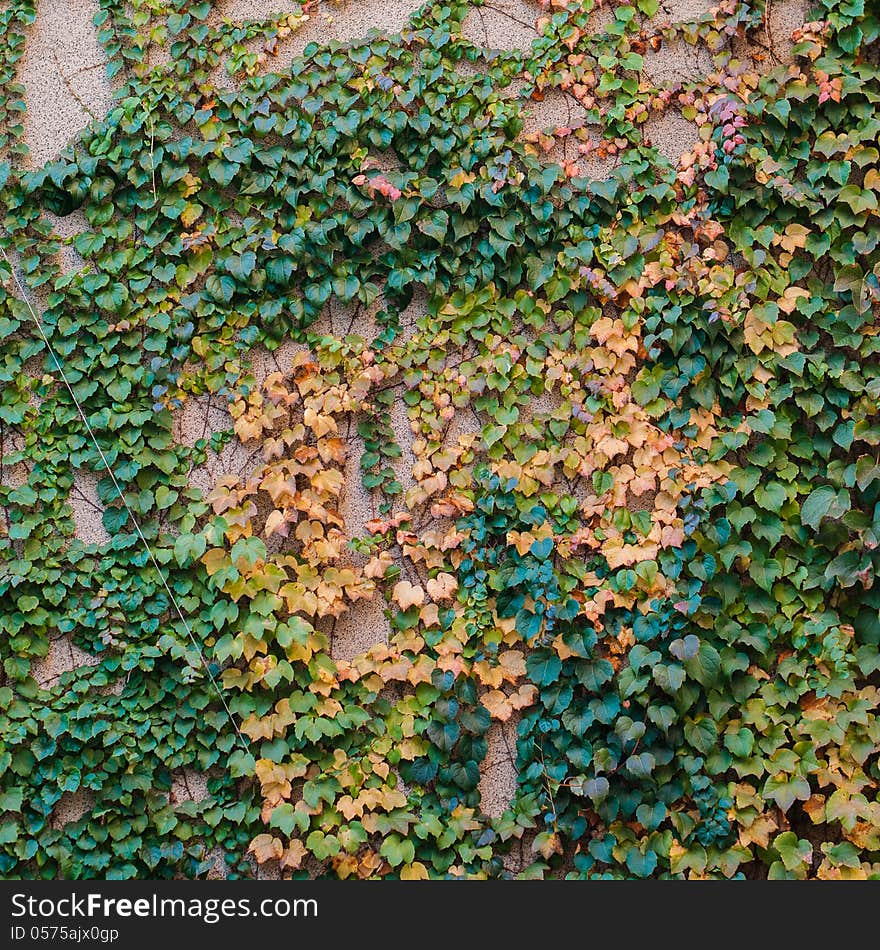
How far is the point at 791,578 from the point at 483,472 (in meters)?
1.12

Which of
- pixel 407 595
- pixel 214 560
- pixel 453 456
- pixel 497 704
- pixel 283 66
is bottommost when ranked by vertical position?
pixel 497 704

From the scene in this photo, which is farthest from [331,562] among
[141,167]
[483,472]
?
[141,167]

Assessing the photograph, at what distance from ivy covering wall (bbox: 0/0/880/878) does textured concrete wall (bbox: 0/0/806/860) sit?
0.16ft

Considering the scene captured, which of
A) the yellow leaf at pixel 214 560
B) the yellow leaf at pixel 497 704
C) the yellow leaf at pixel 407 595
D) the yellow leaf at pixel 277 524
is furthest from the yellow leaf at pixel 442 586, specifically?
the yellow leaf at pixel 214 560

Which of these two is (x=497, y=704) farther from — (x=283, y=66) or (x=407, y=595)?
(x=283, y=66)

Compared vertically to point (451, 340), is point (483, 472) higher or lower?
lower

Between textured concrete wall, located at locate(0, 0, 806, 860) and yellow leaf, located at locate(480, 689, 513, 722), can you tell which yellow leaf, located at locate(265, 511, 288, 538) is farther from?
yellow leaf, located at locate(480, 689, 513, 722)

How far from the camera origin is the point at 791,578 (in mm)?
3375

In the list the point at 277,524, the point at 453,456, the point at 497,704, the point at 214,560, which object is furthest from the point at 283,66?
the point at 497,704

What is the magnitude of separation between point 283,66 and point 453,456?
160 centimetres

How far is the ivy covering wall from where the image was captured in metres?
3.34

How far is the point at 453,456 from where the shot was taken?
351 cm

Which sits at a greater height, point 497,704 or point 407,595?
point 407,595

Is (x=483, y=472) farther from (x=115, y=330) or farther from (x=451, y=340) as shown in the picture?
(x=115, y=330)
